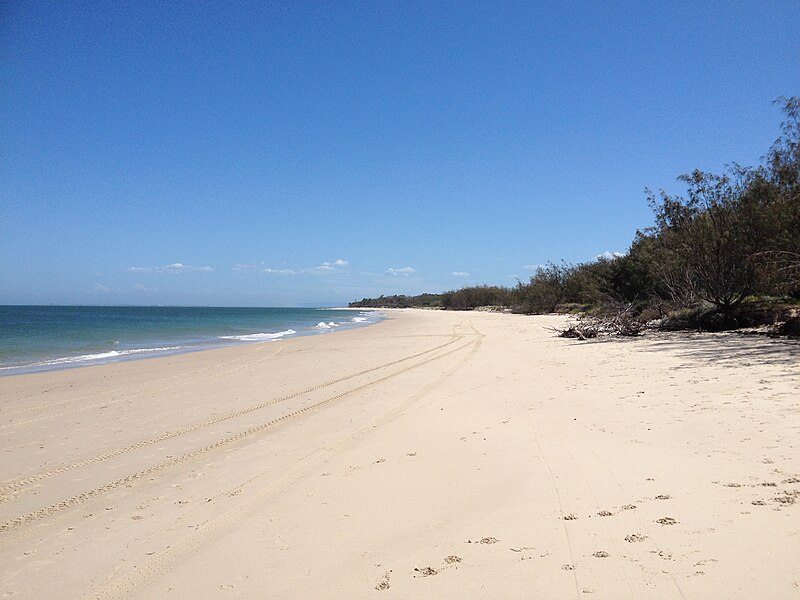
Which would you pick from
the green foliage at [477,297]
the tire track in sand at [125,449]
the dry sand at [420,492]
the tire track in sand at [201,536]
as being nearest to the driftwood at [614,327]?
the dry sand at [420,492]

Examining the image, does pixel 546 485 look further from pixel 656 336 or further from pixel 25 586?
pixel 656 336

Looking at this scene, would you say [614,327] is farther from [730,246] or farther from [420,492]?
[420,492]

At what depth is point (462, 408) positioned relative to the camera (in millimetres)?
8242

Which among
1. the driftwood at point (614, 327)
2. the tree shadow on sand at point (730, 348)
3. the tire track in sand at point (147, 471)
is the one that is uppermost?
Answer: the driftwood at point (614, 327)

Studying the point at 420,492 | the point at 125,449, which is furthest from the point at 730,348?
the point at 125,449

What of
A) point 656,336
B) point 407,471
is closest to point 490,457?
point 407,471

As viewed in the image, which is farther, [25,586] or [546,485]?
[546,485]

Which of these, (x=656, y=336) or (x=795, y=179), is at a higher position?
(x=795, y=179)

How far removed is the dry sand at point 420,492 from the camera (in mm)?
3236

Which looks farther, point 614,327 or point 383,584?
point 614,327

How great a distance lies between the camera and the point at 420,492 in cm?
468

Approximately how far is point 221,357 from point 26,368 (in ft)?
18.9

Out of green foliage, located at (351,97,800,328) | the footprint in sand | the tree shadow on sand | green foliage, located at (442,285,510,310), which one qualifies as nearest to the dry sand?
the footprint in sand

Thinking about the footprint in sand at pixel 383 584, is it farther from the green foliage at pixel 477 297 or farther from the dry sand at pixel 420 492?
the green foliage at pixel 477 297
